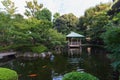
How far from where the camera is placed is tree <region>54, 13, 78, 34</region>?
42.6 meters

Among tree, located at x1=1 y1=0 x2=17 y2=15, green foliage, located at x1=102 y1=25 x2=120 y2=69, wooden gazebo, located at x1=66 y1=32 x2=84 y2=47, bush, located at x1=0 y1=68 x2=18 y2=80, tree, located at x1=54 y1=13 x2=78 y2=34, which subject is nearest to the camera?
bush, located at x1=0 y1=68 x2=18 y2=80

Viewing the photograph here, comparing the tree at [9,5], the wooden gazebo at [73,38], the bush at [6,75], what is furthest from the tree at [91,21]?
the bush at [6,75]

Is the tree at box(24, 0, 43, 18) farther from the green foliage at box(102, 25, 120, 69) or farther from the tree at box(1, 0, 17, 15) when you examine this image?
the green foliage at box(102, 25, 120, 69)

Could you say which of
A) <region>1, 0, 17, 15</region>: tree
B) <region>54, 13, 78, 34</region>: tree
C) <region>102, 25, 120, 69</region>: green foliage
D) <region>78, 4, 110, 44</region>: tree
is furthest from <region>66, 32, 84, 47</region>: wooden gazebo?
<region>102, 25, 120, 69</region>: green foliage

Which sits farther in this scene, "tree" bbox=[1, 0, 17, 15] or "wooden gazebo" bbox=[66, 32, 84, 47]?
"wooden gazebo" bbox=[66, 32, 84, 47]

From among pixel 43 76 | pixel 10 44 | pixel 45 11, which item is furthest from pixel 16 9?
pixel 43 76

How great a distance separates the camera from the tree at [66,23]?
42.6m

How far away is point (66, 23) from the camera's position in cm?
4347

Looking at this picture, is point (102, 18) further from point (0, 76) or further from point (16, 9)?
point (0, 76)

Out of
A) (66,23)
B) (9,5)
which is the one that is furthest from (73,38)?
(9,5)

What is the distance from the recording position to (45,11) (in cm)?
3369

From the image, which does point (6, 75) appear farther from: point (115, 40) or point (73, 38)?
point (73, 38)

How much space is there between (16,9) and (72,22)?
1240 cm

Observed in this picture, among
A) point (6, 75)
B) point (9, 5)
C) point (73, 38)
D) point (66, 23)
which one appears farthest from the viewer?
point (66, 23)
